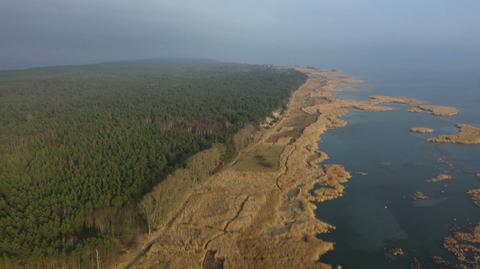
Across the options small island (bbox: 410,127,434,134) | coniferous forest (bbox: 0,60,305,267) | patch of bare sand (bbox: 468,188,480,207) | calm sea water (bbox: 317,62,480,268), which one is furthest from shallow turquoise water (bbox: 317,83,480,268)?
coniferous forest (bbox: 0,60,305,267)

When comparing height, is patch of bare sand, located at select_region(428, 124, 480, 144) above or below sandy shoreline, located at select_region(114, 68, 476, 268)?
above

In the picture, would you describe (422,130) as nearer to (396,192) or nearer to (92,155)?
(396,192)

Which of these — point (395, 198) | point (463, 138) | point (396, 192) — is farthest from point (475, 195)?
point (463, 138)

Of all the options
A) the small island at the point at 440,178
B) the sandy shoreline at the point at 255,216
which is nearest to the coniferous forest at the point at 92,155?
the sandy shoreline at the point at 255,216

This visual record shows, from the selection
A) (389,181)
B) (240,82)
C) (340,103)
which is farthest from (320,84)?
(389,181)

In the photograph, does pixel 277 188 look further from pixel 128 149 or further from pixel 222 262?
pixel 128 149

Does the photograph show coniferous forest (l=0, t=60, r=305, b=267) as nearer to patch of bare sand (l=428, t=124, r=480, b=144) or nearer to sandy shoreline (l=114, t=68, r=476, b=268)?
sandy shoreline (l=114, t=68, r=476, b=268)

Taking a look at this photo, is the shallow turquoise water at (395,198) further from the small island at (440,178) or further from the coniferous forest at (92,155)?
the coniferous forest at (92,155)
